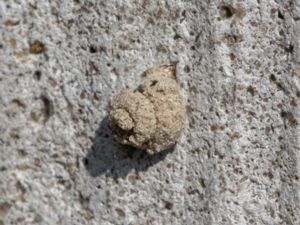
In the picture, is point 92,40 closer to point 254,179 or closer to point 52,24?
point 52,24

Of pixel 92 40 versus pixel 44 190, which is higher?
pixel 92 40

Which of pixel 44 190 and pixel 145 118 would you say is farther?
pixel 44 190

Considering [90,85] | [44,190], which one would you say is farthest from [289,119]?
[44,190]

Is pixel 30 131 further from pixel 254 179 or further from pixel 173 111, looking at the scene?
→ pixel 254 179

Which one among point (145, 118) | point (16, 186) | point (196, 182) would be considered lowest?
point (16, 186)

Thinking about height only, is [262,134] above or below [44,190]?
above

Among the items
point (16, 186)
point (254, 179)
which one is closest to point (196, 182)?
point (254, 179)
